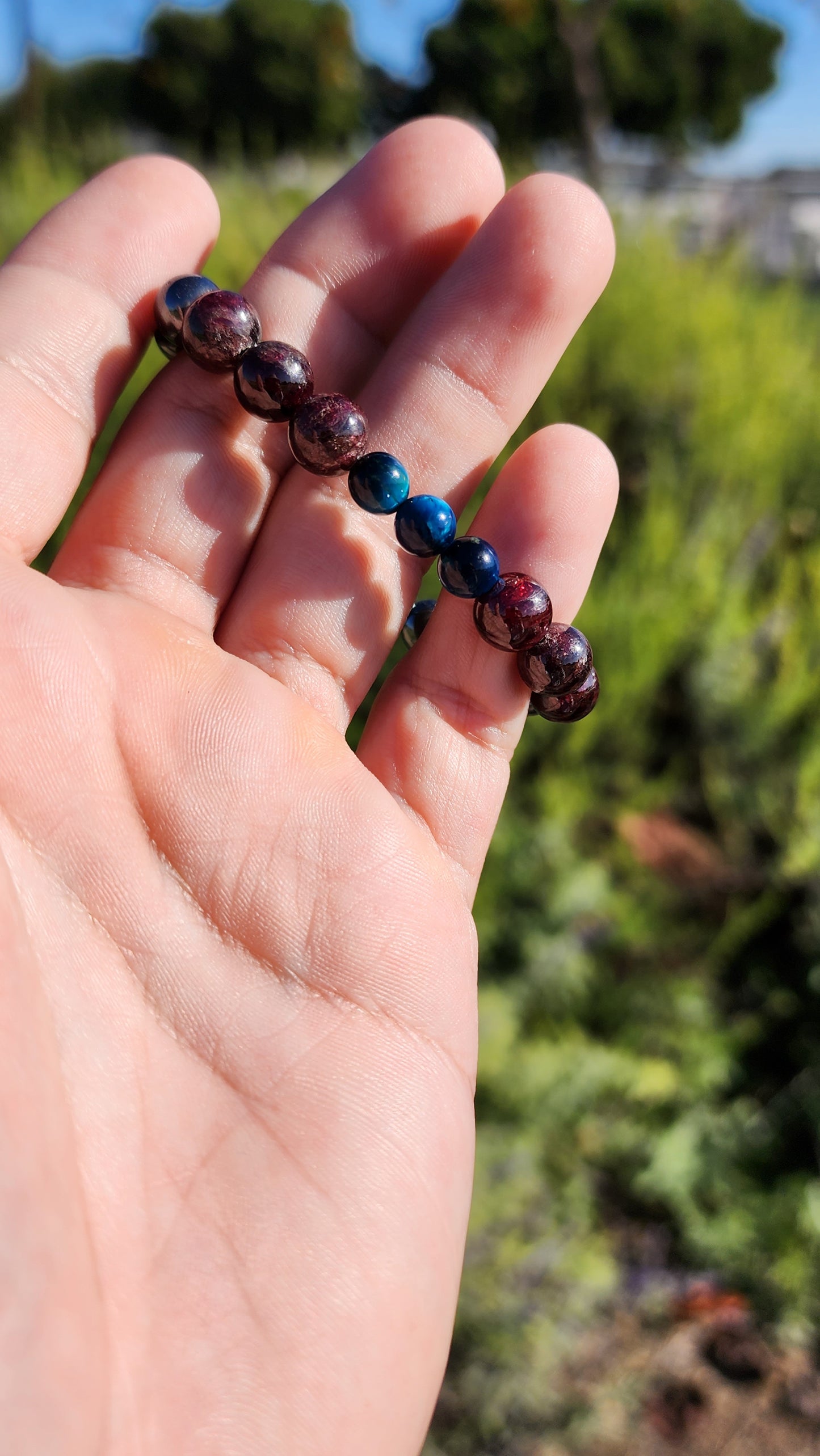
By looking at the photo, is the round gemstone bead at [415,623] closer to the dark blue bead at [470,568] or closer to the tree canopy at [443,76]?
the dark blue bead at [470,568]

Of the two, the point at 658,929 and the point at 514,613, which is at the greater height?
the point at 514,613

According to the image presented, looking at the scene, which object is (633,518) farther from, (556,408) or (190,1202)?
(190,1202)

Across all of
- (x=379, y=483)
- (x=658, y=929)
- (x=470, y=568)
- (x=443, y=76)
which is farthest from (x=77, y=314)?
(x=443, y=76)

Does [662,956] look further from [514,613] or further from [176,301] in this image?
[176,301]

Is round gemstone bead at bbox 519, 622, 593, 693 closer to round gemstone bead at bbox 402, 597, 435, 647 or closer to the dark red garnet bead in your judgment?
the dark red garnet bead

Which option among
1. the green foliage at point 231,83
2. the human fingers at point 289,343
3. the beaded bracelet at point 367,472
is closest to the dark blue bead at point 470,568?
the beaded bracelet at point 367,472

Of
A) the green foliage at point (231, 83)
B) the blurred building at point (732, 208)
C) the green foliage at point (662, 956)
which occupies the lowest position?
the green foliage at point (662, 956)
